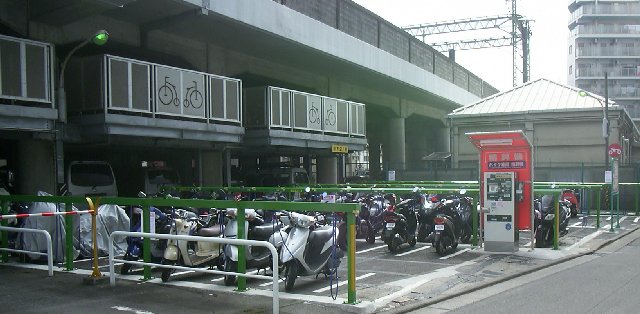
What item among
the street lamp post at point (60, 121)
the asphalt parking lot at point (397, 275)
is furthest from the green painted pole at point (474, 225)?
the street lamp post at point (60, 121)

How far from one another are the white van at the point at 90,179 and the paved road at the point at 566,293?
34.6 ft

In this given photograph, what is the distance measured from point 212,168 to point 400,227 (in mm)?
10243

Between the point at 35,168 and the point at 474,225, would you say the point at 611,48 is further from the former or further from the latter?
the point at 35,168

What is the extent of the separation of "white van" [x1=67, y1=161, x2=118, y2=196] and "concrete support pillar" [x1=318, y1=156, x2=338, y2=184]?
542 inches

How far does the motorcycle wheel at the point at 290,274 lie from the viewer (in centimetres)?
809

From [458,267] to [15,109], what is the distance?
377 inches

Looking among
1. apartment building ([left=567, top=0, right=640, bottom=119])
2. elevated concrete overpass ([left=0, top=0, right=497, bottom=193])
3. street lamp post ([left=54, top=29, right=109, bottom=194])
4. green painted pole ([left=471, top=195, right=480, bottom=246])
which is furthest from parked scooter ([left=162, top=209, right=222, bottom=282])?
apartment building ([left=567, top=0, right=640, bottom=119])

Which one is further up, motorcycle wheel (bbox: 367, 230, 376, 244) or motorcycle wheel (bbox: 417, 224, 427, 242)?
motorcycle wheel (bbox: 417, 224, 427, 242)

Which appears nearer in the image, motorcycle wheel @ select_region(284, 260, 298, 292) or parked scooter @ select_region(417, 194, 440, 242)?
motorcycle wheel @ select_region(284, 260, 298, 292)

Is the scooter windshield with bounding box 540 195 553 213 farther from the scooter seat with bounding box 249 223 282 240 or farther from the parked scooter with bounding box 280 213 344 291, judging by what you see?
the scooter seat with bounding box 249 223 282 240

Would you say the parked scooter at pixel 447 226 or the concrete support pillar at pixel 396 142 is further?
the concrete support pillar at pixel 396 142

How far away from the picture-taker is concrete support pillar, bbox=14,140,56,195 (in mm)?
14234

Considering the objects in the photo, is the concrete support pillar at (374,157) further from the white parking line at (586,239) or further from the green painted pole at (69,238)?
the green painted pole at (69,238)

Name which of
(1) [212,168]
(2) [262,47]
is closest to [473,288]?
(1) [212,168]
